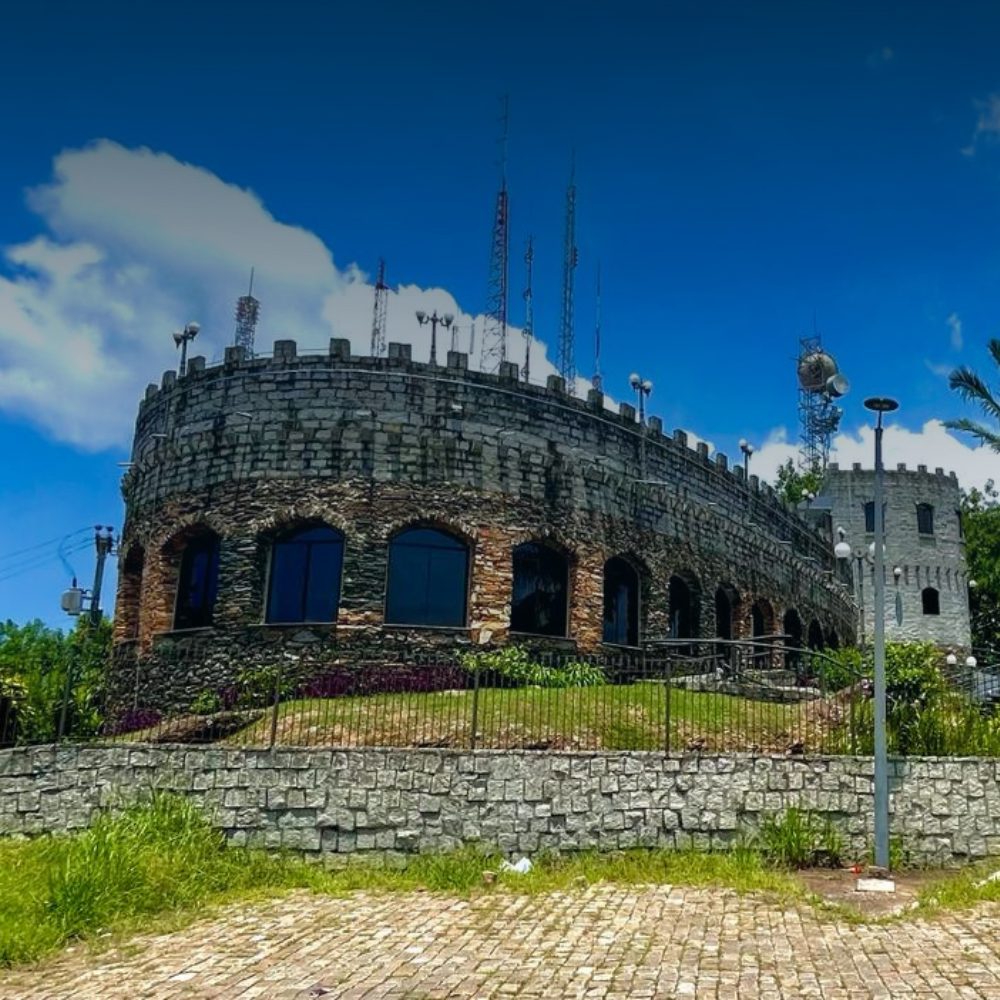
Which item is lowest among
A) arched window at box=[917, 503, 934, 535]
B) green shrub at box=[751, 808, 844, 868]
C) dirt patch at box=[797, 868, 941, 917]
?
dirt patch at box=[797, 868, 941, 917]

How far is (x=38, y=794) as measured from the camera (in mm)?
13617

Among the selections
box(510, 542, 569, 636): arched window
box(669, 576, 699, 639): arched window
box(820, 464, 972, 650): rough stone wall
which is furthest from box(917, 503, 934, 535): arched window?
box(510, 542, 569, 636): arched window

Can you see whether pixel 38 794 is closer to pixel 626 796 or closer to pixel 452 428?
pixel 626 796

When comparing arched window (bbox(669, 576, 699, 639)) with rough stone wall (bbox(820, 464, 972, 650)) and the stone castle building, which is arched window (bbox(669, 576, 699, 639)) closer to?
→ the stone castle building

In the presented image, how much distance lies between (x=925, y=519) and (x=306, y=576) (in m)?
35.2

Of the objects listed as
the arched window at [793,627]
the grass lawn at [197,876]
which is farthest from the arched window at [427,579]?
the arched window at [793,627]

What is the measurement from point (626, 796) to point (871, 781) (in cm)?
Answer: 321

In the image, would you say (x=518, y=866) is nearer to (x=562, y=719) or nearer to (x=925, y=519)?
(x=562, y=719)

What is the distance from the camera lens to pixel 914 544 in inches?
1828

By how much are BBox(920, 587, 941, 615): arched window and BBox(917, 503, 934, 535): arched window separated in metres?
2.69

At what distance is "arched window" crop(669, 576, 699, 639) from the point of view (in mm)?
24906

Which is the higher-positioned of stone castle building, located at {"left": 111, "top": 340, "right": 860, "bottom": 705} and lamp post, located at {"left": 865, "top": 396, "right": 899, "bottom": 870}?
stone castle building, located at {"left": 111, "top": 340, "right": 860, "bottom": 705}

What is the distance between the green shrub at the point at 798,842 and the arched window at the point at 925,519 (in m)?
37.2

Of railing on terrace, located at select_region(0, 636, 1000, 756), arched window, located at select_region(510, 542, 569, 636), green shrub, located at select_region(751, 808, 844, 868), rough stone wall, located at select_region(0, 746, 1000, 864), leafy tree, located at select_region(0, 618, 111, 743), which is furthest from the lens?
arched window, located at select_region(510, 542, 569, 636)
